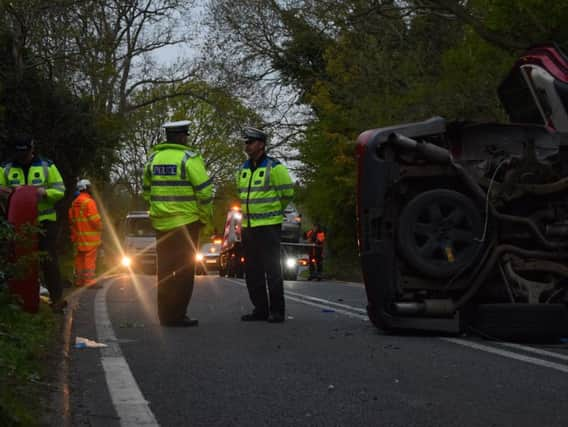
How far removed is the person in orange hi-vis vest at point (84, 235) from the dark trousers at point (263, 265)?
25.3 ft

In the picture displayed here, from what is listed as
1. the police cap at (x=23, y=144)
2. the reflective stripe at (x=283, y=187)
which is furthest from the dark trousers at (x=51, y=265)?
the reflective stripe at (x=283, y=187)

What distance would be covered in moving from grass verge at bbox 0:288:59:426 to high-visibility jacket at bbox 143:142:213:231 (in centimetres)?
141

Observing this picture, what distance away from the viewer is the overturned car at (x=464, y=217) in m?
8.62

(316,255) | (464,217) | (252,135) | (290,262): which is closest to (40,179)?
(252,135)

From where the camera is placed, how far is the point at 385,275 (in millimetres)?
8750

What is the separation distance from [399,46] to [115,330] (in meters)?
19.7

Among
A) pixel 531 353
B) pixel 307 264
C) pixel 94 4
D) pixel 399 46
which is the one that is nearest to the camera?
pixel 531 353

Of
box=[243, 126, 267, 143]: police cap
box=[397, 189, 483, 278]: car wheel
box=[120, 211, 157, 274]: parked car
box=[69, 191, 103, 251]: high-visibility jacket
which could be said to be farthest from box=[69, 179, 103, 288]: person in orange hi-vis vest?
box=[120, 211, 157, 274]: parked car

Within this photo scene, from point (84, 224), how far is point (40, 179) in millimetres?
7844

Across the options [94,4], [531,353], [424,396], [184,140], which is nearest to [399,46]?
[94,4]

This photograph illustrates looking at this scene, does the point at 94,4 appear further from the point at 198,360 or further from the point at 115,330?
the point at 198,360

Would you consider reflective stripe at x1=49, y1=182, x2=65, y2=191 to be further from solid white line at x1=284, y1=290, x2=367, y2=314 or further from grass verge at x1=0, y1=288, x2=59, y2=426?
solid white line at x1=284, y1=290, x2=367, y2=314

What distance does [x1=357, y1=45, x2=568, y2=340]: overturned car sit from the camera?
862 centimetres

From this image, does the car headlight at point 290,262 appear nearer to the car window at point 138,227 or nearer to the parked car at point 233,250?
the parked car at point 233,250
